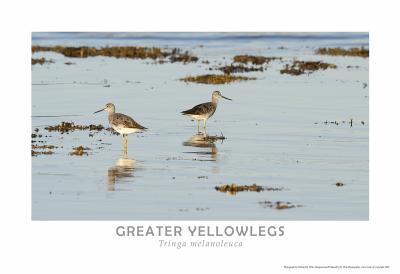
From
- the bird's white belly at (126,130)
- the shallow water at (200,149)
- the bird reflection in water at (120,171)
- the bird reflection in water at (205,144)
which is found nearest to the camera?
the shallow water at (200,149)

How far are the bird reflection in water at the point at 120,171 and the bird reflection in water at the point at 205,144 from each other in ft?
4.72

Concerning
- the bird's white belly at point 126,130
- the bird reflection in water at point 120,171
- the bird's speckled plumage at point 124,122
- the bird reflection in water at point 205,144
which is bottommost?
the bird reflection in water at point 120,171

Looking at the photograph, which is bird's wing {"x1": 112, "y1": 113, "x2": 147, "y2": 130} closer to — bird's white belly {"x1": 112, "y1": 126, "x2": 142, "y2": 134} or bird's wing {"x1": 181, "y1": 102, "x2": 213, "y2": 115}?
bird's white belly {"x1": 112, "y1": 126, "x2": 142, "y2": 134}

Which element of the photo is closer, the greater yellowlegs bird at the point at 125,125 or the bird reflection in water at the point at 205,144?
the bird reflection in water at the point at 205,144

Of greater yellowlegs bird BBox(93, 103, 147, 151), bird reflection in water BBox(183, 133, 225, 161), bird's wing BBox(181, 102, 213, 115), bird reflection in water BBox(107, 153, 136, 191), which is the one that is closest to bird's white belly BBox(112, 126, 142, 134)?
greater yellowlegs bird BBox(93, 103, 147, 151)

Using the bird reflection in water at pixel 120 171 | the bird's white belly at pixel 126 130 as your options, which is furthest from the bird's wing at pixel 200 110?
the bird reflection in water at pixel 120 171

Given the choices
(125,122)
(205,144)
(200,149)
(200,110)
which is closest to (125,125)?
(125,122)

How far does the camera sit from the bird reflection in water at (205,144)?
Result: 56.5 ft

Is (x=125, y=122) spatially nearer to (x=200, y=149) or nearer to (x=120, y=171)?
(x=200, y=149)

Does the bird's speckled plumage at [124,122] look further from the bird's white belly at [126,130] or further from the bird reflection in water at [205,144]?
the bird reflection in water at [205,144]

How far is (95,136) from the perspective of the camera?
19266 mm

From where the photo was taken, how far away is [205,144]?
18594 mm
